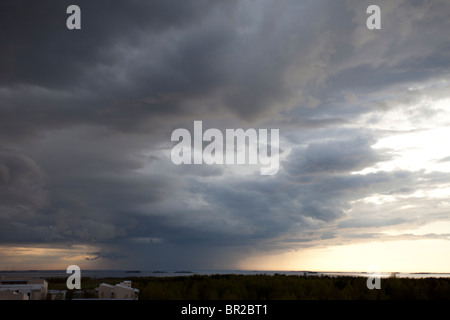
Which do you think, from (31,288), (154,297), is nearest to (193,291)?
(154,297)

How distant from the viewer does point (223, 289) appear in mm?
20609

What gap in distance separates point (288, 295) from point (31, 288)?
17.0 metres

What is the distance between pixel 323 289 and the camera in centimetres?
2027
